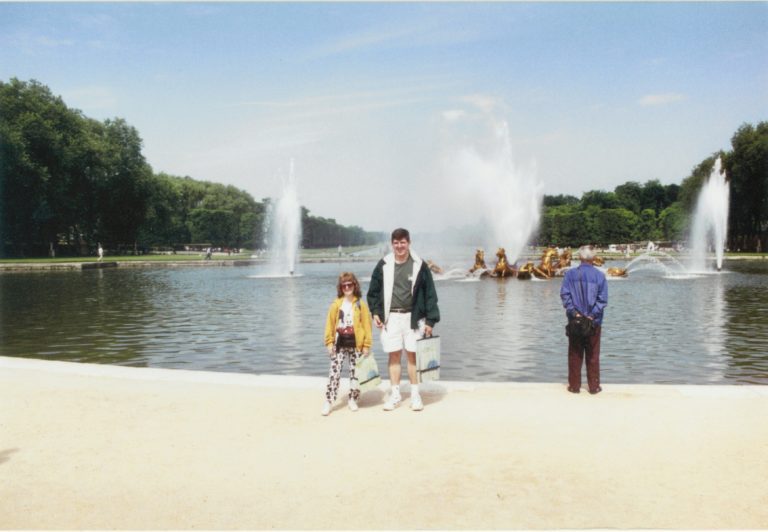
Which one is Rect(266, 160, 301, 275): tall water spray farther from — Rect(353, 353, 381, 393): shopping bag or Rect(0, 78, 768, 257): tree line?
Rect(353, 353, 381, 393): shopping bag

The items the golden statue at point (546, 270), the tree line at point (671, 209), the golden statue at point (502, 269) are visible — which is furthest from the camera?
the tree line at point (671, 209)

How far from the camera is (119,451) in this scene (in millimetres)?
6766

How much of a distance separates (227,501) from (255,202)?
169 meters

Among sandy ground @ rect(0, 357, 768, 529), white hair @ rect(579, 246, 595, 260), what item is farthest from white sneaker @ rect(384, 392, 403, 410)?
white hair @ rect(579, 246, 595, 260)

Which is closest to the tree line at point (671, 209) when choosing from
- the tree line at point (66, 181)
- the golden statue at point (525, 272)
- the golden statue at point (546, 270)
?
the golden statue at point (546, 270)

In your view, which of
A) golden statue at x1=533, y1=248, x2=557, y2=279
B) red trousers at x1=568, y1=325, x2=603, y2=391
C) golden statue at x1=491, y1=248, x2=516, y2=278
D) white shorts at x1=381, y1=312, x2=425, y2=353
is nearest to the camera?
white shorts at x1=381, y1=312, x2=425, y2=353

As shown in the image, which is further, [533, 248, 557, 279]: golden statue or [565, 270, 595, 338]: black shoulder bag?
[533, 248, 557, 279]: golden statue

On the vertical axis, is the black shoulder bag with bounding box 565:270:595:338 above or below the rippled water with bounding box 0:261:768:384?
above

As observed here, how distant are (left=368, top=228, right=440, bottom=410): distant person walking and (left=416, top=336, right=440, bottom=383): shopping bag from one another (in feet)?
0.27

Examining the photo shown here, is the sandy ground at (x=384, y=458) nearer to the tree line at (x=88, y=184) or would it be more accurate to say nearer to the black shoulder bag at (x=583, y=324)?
the black shoulder bag at (x=583, y=324)

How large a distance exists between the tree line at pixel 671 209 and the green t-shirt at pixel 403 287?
69.1 meters

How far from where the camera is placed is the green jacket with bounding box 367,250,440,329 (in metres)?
8.34

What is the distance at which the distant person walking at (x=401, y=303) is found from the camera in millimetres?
8320

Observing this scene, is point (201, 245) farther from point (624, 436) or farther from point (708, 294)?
point (624, 436)
